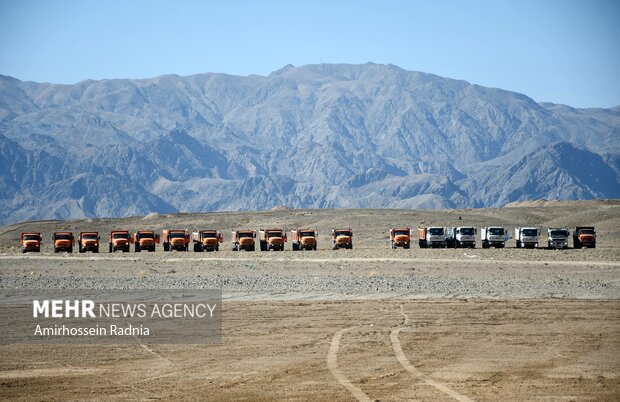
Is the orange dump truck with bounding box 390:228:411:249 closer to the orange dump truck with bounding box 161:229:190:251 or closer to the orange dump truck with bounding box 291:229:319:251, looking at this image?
the orange dump truck with bounding box 291:229:319:251

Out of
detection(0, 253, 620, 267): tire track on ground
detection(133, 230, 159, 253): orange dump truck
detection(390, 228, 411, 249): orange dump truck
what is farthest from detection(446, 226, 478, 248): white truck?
detection(133, 230, 159, 253): orange dump truck

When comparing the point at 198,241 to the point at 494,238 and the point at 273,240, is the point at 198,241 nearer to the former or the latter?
the point at 273,240

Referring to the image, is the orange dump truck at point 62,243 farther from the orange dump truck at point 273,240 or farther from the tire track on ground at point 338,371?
the tire track on ground at point 338,371

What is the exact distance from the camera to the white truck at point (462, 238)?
222 ft

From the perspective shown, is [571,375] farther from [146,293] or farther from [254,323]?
[146,293]

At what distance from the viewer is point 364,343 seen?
71.1 ft

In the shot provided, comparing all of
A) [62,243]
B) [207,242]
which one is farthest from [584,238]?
[62,243]

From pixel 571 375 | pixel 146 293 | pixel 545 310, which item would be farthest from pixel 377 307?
pixel 571 375

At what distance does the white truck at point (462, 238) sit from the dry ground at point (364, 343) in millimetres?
19899

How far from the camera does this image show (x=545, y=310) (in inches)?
1084

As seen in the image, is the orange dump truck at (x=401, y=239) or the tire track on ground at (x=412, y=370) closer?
the tire track on ground at (x=412, y=370)

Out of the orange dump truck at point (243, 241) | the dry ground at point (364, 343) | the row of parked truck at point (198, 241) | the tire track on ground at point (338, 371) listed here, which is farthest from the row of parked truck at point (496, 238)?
the tire track on ground at point (338, 371)

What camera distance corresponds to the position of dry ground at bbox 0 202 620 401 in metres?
17.0

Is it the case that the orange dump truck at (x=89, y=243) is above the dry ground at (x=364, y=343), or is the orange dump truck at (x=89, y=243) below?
below
